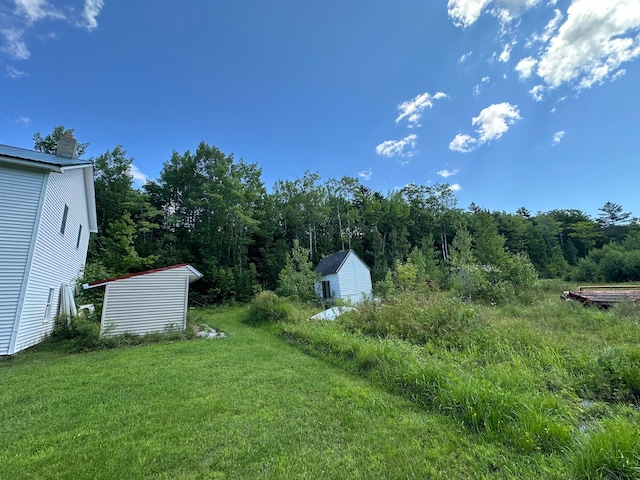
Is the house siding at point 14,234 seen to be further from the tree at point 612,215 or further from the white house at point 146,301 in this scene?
the tree at point 612,215

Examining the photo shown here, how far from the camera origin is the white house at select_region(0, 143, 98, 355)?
6938mm

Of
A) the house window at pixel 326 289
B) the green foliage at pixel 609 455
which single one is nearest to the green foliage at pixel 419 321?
the green foliage at pixel 609 455

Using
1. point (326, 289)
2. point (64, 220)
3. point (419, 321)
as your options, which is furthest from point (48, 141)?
point (419, 321)

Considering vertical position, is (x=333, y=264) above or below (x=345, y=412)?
above

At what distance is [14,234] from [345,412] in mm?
9853

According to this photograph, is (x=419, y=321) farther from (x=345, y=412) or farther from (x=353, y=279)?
(x=353, y=279)

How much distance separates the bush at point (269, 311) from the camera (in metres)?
11.7

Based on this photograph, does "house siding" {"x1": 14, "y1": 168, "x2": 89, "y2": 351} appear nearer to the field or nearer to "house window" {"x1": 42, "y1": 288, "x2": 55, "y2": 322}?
"house window" {"x1": 42, "y1": 288, "x2": 55, "y2": 322}

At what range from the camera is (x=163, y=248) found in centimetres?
2450

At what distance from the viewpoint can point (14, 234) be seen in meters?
7.18

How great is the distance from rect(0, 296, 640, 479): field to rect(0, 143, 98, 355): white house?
1430 mm

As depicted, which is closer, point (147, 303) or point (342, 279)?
point (147, 303)

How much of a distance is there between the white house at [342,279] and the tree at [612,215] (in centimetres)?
6088

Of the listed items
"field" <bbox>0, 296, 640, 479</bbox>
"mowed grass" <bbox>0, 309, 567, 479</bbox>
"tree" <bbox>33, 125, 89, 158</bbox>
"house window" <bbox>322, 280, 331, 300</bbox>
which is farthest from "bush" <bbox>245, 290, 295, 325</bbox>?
"tree" <bbox>33, 125, 89, 158</bbox>
